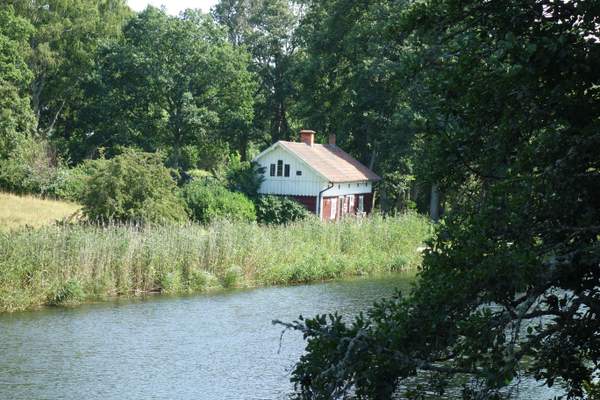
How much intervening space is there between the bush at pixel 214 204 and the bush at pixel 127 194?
581 centimetres

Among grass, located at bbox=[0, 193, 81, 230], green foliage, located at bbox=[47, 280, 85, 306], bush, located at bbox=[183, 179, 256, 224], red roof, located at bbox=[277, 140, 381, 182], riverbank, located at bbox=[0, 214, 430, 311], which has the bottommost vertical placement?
green foliage, located at bbox=[47, 280, 85, 306]

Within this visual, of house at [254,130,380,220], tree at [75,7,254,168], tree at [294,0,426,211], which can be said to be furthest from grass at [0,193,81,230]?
tree at [294,0,426,211]

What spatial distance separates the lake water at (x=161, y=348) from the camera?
1377 cm

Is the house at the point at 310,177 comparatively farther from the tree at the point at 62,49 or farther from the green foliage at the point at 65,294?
the green foliage at the point at 65,294

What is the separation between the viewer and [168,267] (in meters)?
22.4

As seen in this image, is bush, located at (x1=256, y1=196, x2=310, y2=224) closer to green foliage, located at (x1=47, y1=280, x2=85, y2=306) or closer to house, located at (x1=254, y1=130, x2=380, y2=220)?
house, located at (x1=254, y1=130, x2=380, y2=220)

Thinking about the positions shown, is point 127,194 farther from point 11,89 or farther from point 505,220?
point 505,220

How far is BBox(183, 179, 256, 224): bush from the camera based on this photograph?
32741 mm

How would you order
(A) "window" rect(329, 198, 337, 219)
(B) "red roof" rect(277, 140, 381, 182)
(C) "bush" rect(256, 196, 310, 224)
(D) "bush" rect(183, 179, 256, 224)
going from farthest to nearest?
(A) "window" rect(329, 198, 337, 219), (B) "red roof" rect(277, 140, 381, 182), (C) "bush" rect(256, 196, 310, 224), (D) "bush" rect(183, 179, 256, 224)

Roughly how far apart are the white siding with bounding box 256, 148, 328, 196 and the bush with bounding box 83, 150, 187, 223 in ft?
38.7

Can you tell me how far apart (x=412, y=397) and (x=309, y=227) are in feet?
71.3

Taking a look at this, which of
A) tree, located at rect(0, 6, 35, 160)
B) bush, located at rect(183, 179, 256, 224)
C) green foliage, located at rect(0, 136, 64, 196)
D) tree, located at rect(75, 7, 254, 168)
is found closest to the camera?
bush, located at rect(183, 179, 256, 224)

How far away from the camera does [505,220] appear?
623 centimetres

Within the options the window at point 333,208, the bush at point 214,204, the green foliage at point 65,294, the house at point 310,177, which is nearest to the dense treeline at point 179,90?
the house at point 310,177
